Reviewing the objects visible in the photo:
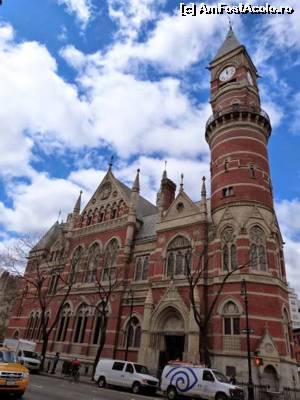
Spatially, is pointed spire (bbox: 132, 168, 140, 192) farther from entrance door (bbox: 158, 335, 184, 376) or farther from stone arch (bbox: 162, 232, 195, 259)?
entrance door (bbox: 158, 335, 184, 376)

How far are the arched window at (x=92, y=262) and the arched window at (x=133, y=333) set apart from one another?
7.56 metres

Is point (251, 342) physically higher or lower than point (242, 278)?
lower

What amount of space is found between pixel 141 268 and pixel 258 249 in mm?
11775

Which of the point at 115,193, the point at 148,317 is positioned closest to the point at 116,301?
the point at 148,317

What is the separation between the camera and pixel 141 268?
32.7 metres

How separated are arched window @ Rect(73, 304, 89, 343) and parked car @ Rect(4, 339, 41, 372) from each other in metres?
4.88

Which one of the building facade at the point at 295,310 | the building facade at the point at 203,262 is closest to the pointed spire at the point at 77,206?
the building facade at the point at 203,262

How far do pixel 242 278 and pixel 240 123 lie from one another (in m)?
14.8

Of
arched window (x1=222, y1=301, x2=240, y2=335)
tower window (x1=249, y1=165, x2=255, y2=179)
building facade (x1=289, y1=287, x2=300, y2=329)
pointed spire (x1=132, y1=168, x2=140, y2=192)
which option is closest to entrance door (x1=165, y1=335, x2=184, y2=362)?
arched window (x1=222, y1=301, x2=240, y2=335)

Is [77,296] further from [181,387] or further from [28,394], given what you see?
[28,394]

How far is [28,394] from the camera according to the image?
13.4 m

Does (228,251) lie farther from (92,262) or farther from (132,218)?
(92,262)

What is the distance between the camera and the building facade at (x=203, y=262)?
2378 centimetres

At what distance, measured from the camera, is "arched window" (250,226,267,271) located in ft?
83.5
